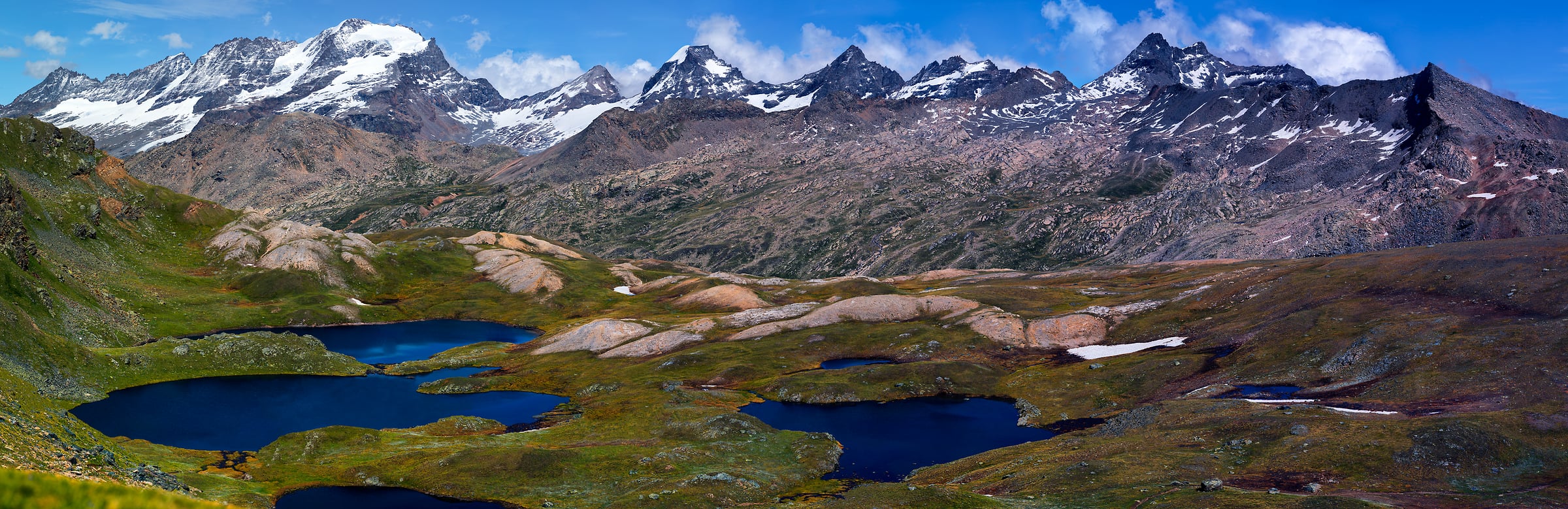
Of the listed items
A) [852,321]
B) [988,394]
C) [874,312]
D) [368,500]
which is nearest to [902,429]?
[988,394]

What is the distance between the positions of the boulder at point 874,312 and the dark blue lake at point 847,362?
67.3 feet

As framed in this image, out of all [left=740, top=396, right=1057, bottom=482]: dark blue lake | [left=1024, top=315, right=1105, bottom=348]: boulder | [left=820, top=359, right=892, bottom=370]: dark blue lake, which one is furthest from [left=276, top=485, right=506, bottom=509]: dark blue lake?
[left=1024, top=315, right=1105, bottom=348]: boulder

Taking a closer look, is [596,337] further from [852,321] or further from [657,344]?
[852,321]

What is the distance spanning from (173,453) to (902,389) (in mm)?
96116

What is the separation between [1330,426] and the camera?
8062cm

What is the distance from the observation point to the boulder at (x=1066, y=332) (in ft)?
525

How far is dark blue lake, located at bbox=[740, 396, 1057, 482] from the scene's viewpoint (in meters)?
102

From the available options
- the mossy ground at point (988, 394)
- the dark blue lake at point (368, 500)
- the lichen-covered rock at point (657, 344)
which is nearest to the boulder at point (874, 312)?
the mossy ground at point (988, 394)

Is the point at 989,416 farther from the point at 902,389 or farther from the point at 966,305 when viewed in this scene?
the point at 966,305

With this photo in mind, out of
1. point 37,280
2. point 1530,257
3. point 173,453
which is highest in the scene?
point 37,280

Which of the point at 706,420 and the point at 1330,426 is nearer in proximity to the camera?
the point at 1330,426

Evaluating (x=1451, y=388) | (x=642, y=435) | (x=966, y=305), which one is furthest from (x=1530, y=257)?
(x=642, y=435)

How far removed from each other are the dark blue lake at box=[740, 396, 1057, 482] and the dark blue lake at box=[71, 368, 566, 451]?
133 feet

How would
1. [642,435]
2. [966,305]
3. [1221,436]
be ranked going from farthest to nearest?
[966,305], [642,435], [1221,436]
